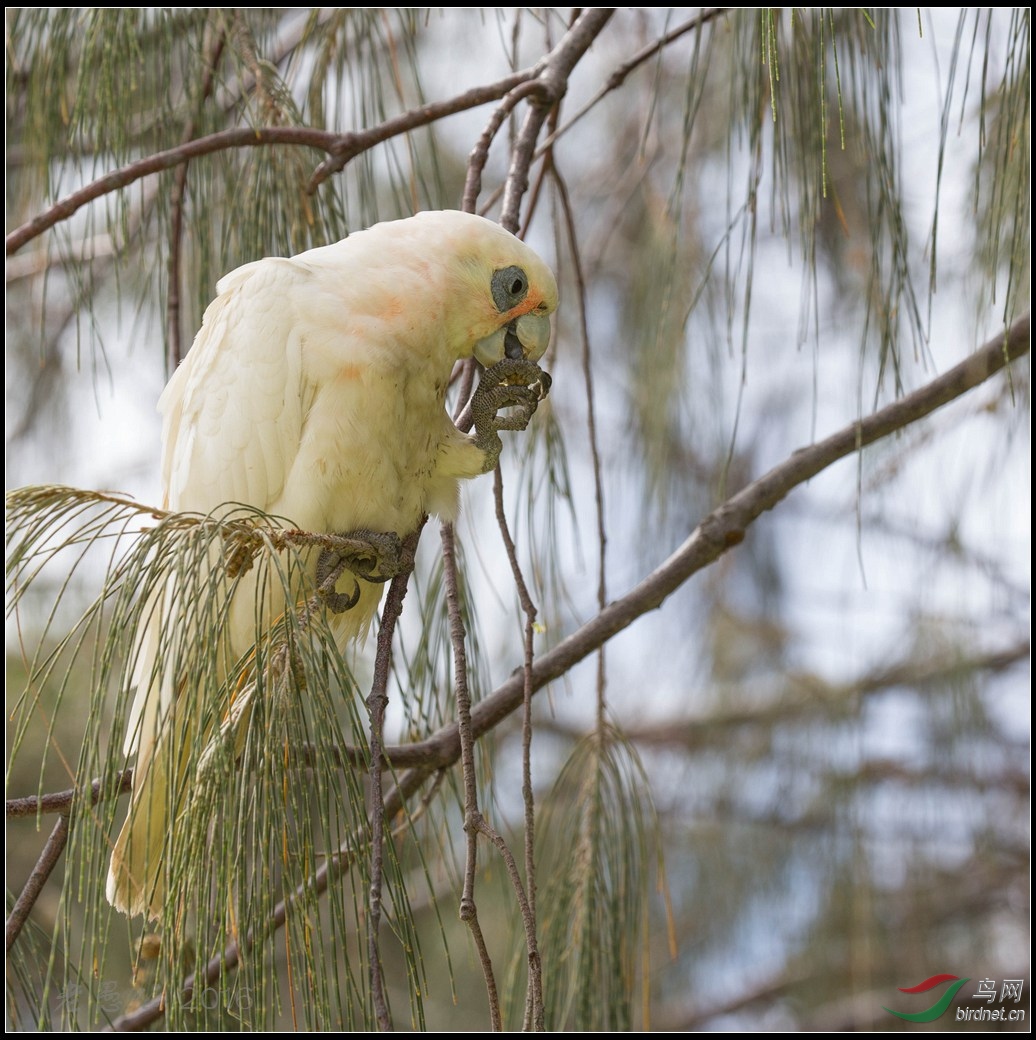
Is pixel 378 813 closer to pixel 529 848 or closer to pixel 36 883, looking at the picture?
pixel 529 848

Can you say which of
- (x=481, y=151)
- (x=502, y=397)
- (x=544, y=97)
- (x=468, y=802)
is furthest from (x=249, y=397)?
(x=468, y=802)

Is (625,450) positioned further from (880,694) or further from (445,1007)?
(445,1007)

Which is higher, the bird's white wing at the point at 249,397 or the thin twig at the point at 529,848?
the bird's white wing at the point at 249,397

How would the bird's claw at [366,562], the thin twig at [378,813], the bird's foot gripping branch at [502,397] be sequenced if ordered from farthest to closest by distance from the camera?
the bird's foot gripping branch at [502,397], the bird's claw at [366,562], the thin twig at [378,813]

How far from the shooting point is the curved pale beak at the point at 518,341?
1.48 meters

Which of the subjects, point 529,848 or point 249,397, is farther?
point 249,397

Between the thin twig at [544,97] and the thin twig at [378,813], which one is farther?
the thin twig at [544,97]

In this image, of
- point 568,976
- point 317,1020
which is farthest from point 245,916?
point 568,976

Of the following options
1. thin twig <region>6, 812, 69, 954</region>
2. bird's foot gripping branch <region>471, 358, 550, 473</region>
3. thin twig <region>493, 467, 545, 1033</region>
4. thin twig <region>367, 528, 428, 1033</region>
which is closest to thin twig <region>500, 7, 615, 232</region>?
bird's foot gripping branch <region>471, 358, 550, 473</region>

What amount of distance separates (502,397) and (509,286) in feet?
0.49

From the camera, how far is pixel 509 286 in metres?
1.44

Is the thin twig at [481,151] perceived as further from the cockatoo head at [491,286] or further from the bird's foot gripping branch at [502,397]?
the bird's foot gripping branch at [502,397]

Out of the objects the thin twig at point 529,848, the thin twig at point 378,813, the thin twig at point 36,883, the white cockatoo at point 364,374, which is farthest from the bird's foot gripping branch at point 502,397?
the thin twig at point 36,883

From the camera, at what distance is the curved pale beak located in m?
1.48
